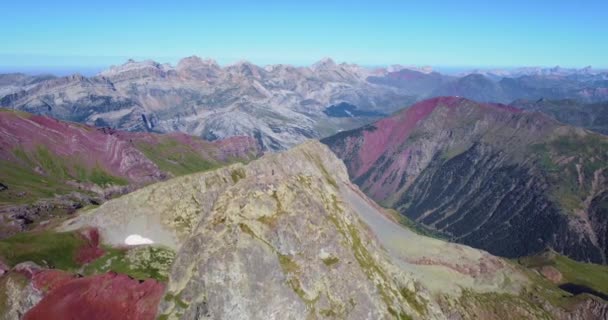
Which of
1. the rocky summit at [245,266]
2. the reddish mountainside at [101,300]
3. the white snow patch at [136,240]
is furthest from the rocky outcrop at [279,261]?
the reddish mountainside at [101,300]

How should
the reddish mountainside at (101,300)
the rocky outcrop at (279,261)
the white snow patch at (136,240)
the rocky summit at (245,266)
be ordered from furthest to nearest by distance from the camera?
1. the white snow patch at (136,240)
2. the reddish mountainside at (101,300)
3. the rocky summit at (245,266)
4. the rocky outcrop at (279,261)

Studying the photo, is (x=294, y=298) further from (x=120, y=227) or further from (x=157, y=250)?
(x=120, y=227)

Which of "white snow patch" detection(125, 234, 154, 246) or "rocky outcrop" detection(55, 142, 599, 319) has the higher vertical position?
"rocky outcrop" detection(55, 142, 599, 319)

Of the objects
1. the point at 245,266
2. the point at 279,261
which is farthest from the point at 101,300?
the point at 279,261

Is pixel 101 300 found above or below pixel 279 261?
below

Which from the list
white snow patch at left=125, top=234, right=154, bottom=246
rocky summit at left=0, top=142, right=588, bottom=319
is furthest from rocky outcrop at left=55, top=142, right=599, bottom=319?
white snow patch at left=125, top=234, right=154, bottom=246

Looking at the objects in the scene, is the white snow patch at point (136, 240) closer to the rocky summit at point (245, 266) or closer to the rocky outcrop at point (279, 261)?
the rocky summit at point (245, 266)

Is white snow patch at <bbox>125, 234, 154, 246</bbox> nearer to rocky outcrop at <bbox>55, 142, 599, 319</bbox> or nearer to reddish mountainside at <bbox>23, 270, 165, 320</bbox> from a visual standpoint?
rocky outcrop at <bbox>55, 142, 599, 319</bbox>

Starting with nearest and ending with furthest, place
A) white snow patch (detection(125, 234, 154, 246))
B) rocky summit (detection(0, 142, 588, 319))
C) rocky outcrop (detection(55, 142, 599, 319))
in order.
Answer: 1. rocky outcrop (detection(55, 142, 599, 319))
2. rocky summit (detection(0, 142, 588, 319))
3. white snow patch (detection(125, 234, 154, 246))

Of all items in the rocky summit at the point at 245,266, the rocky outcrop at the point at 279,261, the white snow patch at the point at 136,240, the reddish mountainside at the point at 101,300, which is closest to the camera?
the rocky outcrop at the point at 279,261

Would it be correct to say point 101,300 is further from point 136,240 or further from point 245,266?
point 136,240
